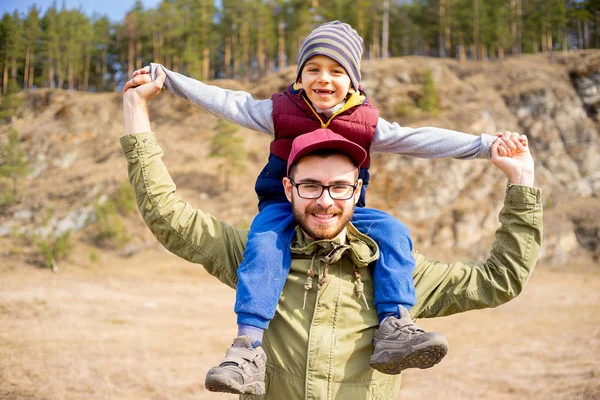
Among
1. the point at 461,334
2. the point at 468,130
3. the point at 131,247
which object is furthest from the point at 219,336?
the point at 468,130

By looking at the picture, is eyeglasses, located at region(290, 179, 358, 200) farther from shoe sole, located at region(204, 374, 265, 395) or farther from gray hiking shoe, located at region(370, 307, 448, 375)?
shoe sole, located at region(204, 374, 265, 395)

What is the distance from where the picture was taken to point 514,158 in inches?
94.0

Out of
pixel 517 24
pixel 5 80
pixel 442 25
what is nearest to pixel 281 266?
pixel 5 80

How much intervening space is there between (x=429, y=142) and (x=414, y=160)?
65.4 feet

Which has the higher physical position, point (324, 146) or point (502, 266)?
point (324, 146)

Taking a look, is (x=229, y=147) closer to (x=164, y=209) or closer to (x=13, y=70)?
(x=13, y=70)

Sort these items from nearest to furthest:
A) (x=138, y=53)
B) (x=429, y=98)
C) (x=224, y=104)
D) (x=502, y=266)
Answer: (x=502, y=266) → (x=224, y=104) → (x=429, y=98) → (x=138, y=53)

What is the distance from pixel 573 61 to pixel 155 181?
32.8 metres

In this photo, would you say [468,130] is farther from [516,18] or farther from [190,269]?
[516,18]

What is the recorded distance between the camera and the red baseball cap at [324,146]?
2.17 metres

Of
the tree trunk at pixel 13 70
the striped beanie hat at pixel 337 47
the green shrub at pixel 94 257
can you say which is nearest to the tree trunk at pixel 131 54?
the green shrub at pixel 94 257

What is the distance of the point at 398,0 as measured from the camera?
40.0 metres

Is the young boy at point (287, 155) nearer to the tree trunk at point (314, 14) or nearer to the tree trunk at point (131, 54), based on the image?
the tree trunk at point (314, 14)

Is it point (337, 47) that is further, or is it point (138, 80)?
point (337, 47)
